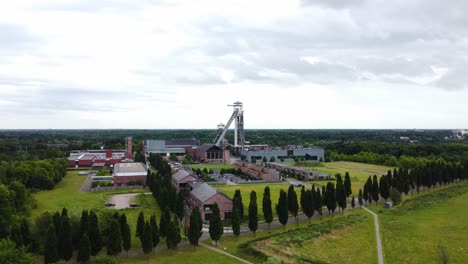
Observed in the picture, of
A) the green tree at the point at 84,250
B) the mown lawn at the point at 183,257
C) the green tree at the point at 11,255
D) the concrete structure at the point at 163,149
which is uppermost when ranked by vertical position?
the concrete structure at the point at 163,149

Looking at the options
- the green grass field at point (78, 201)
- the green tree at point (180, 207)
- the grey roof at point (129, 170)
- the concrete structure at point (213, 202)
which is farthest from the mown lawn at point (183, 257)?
the grey roof at point (129, 170)

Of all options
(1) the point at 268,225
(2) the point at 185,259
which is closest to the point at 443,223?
(1) the point at 268,225

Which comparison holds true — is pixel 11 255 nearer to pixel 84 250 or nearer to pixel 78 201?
pixel 84 250

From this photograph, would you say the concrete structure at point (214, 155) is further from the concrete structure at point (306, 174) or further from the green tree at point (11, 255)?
the green tree at point (11, 255)

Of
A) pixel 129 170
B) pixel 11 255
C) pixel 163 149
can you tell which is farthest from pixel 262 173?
pixel 11 255

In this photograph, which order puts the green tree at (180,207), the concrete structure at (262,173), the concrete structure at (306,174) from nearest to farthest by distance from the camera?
the green tree at (180,207) < the concrete structure at (262,173) < the concrete structure at (306,174)

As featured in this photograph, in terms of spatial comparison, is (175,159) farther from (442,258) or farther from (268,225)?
(442,258)

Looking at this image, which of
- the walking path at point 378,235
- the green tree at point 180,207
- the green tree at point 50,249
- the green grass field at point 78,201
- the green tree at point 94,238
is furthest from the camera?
the green grass field at point 78,201
